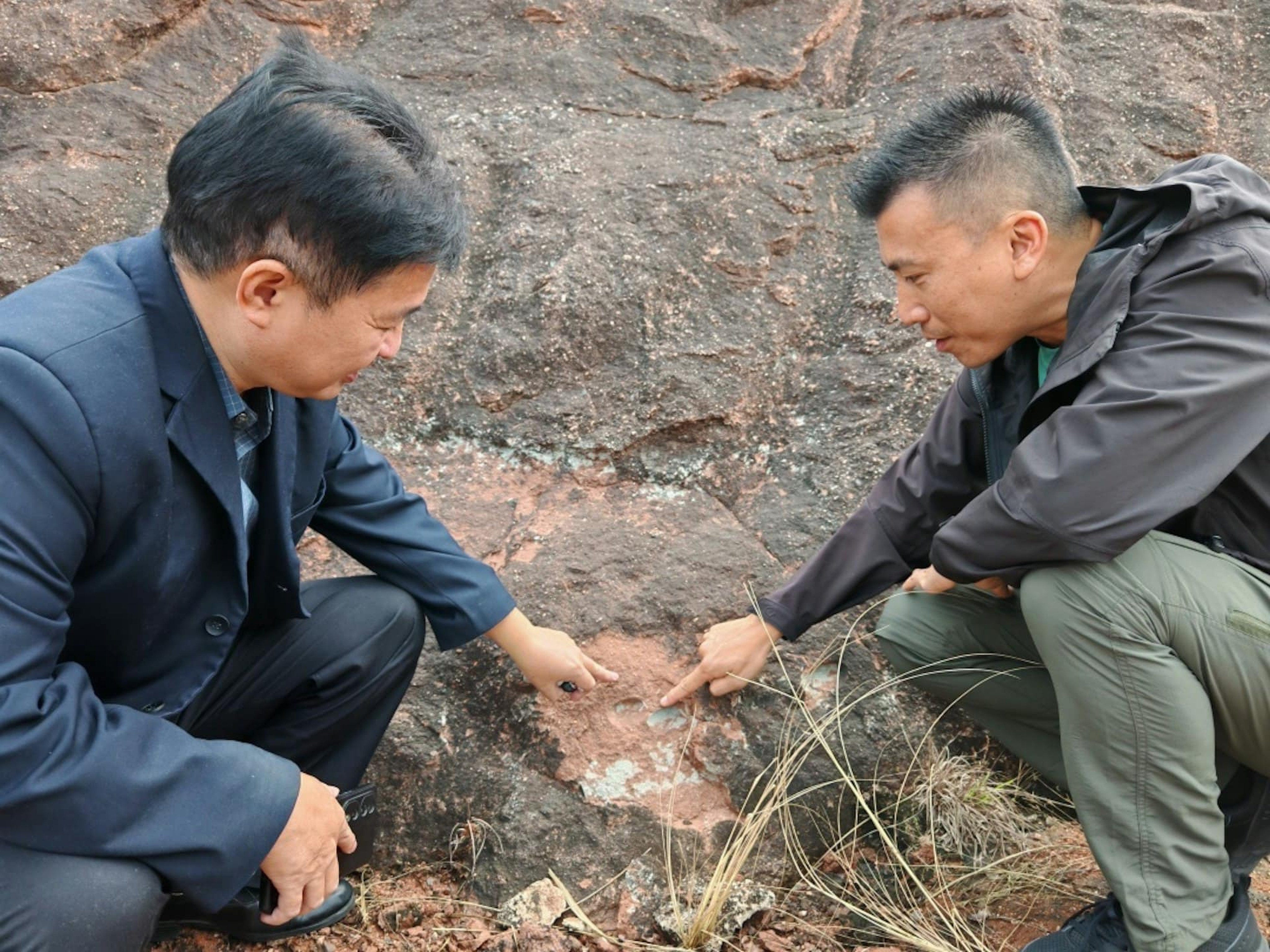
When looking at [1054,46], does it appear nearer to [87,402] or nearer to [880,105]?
[880,105]

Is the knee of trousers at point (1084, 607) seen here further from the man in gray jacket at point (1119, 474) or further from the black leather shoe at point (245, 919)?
the black leather shoe at point (245, 919)

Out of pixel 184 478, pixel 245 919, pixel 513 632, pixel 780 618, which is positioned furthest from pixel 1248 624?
pixel 245 919

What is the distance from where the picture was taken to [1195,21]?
4316mm

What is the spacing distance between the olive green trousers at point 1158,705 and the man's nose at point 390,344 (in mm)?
1230

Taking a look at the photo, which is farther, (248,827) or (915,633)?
(915,633)

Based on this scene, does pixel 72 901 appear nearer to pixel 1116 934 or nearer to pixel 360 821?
pixel 360 821

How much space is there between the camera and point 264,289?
74.3 inches

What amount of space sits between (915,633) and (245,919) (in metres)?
1.54

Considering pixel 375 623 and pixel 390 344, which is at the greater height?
pixel 390 344

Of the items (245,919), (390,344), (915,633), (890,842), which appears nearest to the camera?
(390,344)

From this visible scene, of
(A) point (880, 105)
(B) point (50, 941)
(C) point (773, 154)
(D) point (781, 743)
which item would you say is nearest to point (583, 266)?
(C) point (773, 154)

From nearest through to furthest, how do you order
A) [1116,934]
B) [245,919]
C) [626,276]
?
[1116,934]
[245,919]
[626,276]

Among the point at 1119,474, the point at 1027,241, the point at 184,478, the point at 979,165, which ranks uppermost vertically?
the point at 979,165

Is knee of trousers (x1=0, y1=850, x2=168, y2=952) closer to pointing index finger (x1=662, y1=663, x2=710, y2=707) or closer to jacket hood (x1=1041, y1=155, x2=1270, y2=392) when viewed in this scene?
pointing index finger (x1=662, y1=663, x2=710, y2=707)
